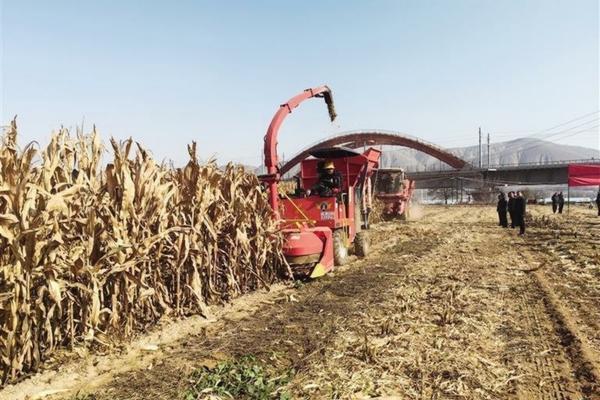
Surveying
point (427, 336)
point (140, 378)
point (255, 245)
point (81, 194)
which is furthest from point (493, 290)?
point (81, 194)

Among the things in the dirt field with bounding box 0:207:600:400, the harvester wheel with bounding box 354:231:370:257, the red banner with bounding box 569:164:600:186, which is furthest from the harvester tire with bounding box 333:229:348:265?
the red banner with bounding box 569:164:600:186

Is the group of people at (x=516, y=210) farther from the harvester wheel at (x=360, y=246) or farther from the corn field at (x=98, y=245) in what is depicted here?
the corn field at (x=98, y=245)

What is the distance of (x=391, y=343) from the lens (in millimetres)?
4684

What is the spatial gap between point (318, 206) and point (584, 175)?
54.8ft

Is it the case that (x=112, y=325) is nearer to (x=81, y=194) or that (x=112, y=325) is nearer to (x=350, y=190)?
(x=81, y=194)

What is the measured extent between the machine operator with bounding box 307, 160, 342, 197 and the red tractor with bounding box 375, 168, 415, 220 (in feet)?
42.5

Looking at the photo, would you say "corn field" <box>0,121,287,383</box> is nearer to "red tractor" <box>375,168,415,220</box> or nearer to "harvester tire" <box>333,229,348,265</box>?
"harvester tire" <box>333,229,348,265</box>

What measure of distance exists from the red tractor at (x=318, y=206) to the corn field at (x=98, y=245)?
1345 mm

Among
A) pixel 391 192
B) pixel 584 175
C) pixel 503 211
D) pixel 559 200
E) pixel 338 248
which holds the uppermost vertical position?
pixel 584 175

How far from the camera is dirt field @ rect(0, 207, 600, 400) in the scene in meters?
3.79

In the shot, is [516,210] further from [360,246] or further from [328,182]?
[328,182]

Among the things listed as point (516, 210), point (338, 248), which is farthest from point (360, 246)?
point (516, 210)

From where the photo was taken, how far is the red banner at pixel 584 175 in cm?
1998

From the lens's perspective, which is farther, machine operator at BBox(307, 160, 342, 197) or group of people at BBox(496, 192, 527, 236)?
group of people at BBox(496, 192, 527, 236)
